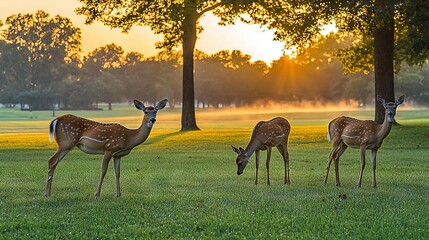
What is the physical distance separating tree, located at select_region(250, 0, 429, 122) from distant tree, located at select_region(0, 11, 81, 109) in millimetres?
94269

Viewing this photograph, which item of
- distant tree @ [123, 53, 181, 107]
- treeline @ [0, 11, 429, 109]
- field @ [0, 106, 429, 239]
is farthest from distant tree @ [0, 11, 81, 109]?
field @ [0, 106, 429, 239]

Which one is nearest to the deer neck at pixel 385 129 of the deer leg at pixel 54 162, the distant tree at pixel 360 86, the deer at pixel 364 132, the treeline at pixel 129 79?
the deer at pixel 364 132

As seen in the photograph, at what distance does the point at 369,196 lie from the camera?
1280 centimetres

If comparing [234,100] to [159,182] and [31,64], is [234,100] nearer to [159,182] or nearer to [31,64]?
[31,64]

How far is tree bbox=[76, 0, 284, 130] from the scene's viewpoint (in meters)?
37.0

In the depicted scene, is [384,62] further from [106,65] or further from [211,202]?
[106,65]

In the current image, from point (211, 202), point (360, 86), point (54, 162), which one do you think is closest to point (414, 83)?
point (360, 86)

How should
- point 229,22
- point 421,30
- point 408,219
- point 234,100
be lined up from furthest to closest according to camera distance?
point 234,100
point 229,22
point 421,30
point 408,219

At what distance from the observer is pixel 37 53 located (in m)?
131

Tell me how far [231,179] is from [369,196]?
3987 mm

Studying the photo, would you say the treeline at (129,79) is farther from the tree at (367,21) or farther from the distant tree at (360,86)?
the tree at (367,21)

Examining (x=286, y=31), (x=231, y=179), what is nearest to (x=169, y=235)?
(x=231, y=179)

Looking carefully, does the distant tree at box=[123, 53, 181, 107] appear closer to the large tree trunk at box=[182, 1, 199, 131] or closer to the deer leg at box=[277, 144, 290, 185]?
the large tree trunk at box=[182, 1, 199, 131]

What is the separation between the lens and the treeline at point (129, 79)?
122938 mm
